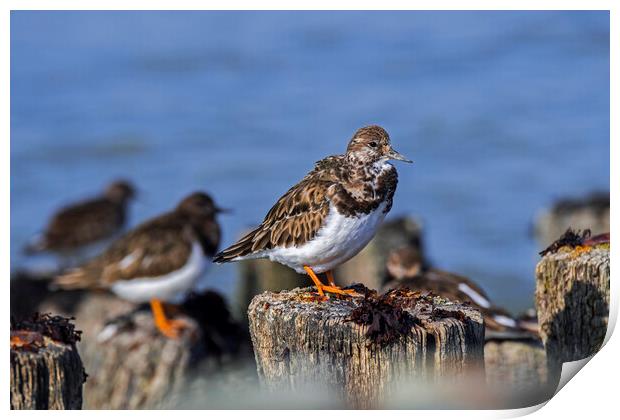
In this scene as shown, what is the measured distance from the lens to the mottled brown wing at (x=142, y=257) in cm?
626

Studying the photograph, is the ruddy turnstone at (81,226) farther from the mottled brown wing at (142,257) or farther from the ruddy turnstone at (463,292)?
the ruddy turnstone at (463,292)

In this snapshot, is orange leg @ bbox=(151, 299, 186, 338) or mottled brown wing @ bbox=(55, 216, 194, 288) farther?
mottled brown wing @ bbox=(55, 216, 194, 288)

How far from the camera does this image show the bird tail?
4.02 m

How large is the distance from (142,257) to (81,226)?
2.63 meters

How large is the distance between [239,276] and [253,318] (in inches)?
154

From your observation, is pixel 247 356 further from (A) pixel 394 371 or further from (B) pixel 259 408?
(A) pixel 394 371

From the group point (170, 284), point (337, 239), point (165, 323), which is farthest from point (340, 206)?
point (170, 284)

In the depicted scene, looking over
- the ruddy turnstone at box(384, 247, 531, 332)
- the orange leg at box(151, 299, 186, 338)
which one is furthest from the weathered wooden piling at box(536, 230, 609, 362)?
the orange leg at box(151, 299, 186, 338)

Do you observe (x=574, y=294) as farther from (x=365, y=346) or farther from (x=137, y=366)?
(x=137, y=366)

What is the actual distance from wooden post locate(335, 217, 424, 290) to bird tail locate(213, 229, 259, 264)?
2.76 m

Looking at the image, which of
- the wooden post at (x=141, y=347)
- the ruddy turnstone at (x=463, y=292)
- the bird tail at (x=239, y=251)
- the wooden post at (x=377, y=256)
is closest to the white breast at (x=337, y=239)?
the bird tail at (x=239, y=251)

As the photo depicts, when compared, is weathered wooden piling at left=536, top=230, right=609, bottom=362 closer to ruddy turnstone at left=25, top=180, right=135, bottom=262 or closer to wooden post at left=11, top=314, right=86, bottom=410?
wooden post at left=11, top=314, right=86, bottom=410

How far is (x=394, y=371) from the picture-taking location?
348 centimetres
